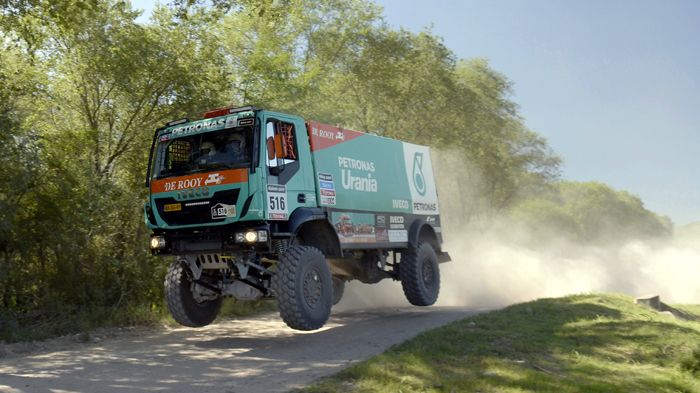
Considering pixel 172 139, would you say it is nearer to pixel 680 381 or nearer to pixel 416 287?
pixel 416 287

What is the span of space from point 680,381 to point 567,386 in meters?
1.60

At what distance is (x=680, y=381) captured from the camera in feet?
24.5

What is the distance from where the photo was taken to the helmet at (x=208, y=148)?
33.2ft

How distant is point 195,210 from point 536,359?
5.18 m

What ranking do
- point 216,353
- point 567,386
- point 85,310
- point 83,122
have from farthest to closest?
point 83,122
point 85,310
point 216,353
point 567,386

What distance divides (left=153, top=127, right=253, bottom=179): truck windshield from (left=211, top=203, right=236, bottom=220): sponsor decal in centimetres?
58

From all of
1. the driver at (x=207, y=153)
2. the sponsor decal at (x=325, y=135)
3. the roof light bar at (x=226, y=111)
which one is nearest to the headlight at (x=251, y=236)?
the driver at (x=207, y=153)

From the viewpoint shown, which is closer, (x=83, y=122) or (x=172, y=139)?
(x=172, y=139)

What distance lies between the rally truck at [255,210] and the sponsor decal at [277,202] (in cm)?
1

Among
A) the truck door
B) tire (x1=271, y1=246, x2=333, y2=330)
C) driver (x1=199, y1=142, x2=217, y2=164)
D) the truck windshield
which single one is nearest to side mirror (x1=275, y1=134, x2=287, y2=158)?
the truck door

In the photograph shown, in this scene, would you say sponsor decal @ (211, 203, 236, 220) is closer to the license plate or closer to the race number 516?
the race number 516

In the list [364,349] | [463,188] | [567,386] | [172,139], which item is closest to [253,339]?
[364,349]

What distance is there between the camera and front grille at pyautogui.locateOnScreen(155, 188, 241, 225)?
9.60 metres

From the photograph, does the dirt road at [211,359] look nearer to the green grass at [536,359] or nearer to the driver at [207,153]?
the green grass at [536,359]
